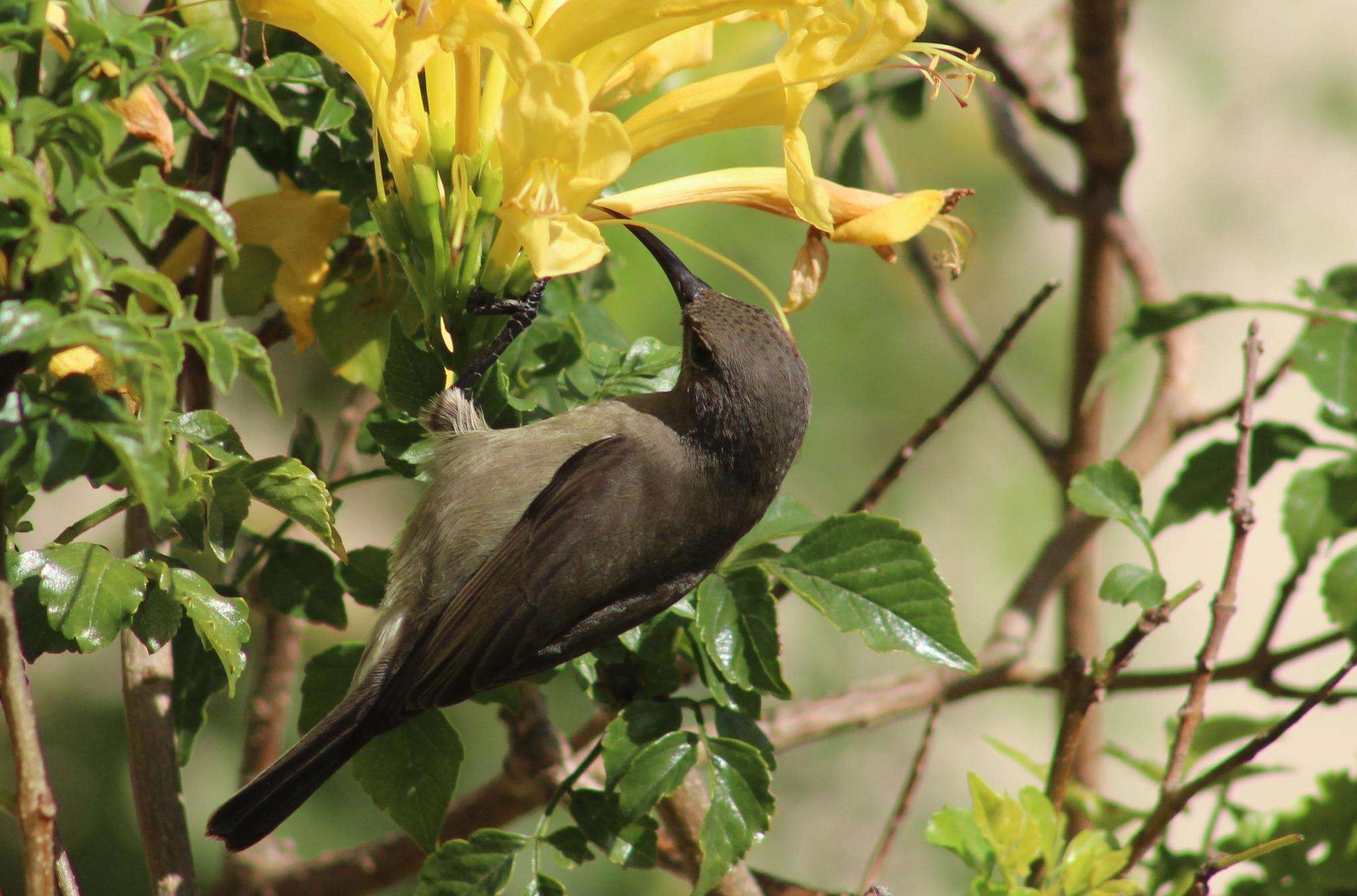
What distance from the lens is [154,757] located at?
1.18m

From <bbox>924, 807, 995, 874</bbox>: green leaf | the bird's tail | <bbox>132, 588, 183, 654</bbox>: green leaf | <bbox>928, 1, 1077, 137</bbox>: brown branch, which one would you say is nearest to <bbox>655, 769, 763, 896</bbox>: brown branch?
<bbox>924, 807, 995, 874</bbox>: green leaf

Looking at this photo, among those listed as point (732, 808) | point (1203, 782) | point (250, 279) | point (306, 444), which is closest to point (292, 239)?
point (250, 279)

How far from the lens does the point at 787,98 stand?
109 centimetres

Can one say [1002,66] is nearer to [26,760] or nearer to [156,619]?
[156,619]

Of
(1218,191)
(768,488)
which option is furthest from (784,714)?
(1218,191)

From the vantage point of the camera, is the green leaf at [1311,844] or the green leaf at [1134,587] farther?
the green leaf at [1311,844]

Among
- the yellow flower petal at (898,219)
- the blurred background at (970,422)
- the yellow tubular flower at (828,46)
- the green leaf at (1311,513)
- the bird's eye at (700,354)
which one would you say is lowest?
the blurred background at (970,422)

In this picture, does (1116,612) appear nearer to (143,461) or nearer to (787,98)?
(787,98)

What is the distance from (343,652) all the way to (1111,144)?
1.52m

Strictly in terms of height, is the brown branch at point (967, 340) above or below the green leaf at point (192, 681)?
above

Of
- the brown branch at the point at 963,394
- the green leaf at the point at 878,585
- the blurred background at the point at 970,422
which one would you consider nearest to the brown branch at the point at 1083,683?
the green leaf at the point at 878,585

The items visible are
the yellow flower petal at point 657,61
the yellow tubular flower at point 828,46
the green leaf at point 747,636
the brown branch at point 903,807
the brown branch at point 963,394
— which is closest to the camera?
the yellow tubular flower at point 828,46

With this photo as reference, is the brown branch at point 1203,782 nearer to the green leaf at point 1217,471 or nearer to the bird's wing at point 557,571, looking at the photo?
the green leaf at point 1217,471

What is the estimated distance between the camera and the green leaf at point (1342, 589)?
1.38 meters
